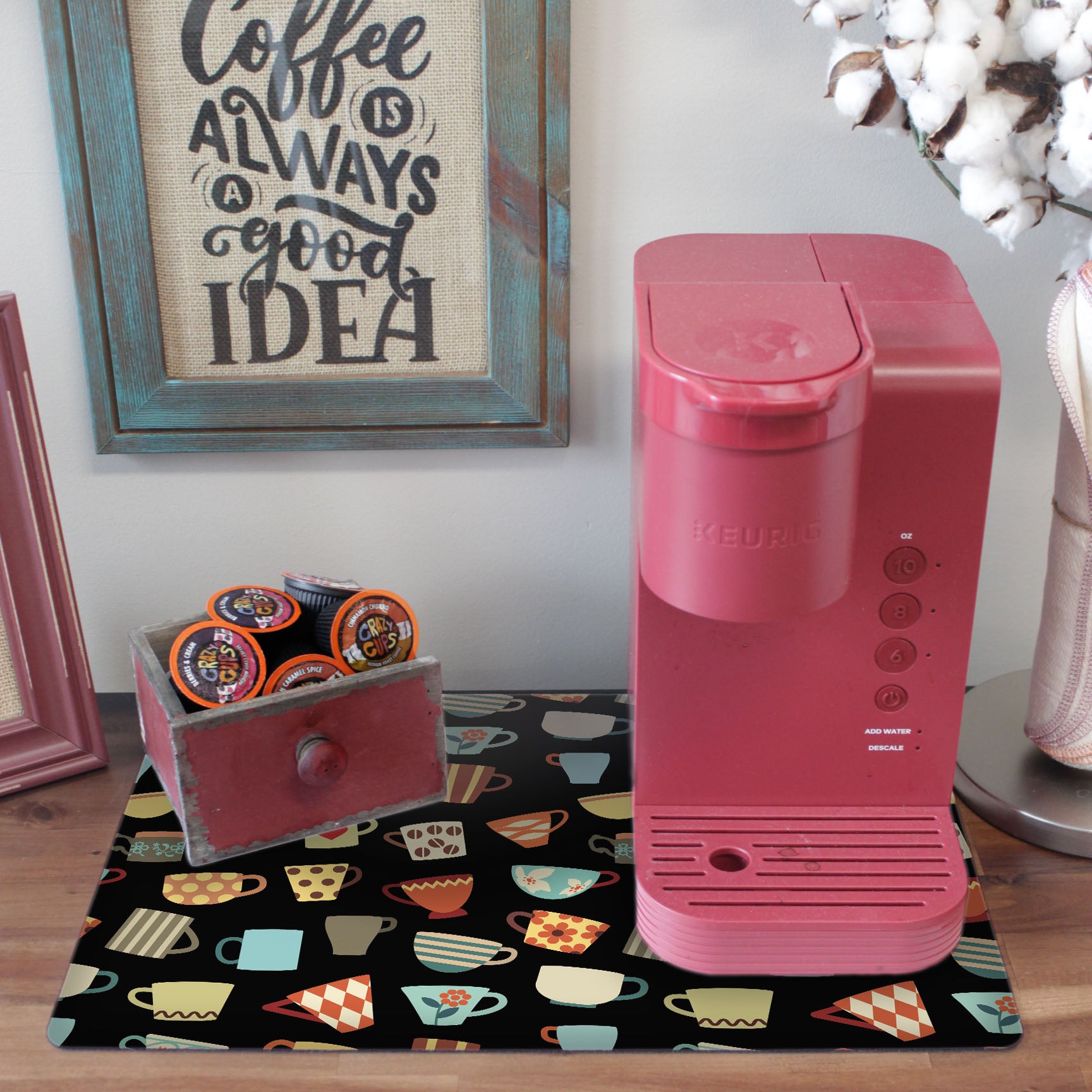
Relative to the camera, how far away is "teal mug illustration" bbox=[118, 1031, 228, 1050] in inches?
28.4

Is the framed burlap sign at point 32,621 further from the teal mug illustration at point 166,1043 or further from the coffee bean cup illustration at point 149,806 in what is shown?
the teal mug illustration at point 166,1043

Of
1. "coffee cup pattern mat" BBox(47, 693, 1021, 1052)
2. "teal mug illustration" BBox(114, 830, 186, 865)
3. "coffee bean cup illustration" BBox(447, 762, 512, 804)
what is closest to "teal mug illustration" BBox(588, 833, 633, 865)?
"coffee cup pattern mat" BBox(47, 693, 1021, 1052)

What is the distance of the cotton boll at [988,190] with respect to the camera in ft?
2.39

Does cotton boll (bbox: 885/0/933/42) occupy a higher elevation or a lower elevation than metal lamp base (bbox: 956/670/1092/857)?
higher

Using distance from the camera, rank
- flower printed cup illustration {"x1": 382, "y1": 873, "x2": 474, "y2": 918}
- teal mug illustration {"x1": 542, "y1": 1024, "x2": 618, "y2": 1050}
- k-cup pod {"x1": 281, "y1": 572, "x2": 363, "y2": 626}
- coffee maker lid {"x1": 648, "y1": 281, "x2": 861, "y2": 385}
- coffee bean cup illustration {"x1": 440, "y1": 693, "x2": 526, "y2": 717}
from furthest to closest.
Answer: coffee bean cup illustration {"x1": 440, "y1": 693, "x2": 526, "y2": 717} < k-cup pod {"x1": 281, "y1": 572, "x2": 363, "y2": 626} < flower printed cup illustration {"x1": 382, "y1": 873, "x2": 474, "y2": 918} < teal mug illustration {"x1": 542, "y1": 1024, "x2": 618, "y2": 1050} < coffee maker lid {"x1": 648, "y1": 281, "x2": 861, "y2": 385}

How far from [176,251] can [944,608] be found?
0.69m

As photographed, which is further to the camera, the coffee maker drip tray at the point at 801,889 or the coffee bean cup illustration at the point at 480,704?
the coffee bean cup illustration at the point at 480,704

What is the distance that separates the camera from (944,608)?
76 cm

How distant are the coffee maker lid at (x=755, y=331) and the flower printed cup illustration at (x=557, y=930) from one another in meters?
0.41

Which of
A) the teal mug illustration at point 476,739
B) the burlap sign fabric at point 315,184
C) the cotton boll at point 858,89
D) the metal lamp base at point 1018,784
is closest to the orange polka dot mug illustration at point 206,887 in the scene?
the teal mug illustration at point 476,739

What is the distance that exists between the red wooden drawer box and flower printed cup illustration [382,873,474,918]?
3.4 inches

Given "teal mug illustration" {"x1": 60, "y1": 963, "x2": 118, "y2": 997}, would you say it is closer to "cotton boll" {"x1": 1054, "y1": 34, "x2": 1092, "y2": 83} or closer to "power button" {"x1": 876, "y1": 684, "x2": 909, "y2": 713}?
"power button" {"x1": 876, "y1": 684, "x2": 909, "y2": 713}

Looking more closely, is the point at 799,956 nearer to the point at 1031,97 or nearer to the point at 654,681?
the point at 654,681

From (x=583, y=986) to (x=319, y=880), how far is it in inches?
8.8
